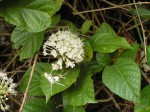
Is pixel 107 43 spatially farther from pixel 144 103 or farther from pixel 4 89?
pixel 4 89

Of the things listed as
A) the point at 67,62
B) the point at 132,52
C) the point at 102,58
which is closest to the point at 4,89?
the point at 67,62

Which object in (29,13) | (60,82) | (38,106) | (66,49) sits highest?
(29,13)

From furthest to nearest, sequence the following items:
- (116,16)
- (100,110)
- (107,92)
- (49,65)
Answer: (116,16)
(100,110)
(107,92)
(49,65)

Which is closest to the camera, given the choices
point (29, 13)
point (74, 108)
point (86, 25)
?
point (29, 13)

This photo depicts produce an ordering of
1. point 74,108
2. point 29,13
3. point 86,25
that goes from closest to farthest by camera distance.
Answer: point 29,13 < point 74,108 < point 86,25

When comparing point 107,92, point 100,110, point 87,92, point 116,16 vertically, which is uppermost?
point 116,16

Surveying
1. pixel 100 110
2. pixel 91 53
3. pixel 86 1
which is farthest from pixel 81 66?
pixel 86 1

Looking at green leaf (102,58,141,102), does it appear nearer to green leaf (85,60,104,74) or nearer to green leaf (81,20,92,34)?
green leaf (85,60,104,74)

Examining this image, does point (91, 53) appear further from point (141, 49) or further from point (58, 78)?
point (141, 49)

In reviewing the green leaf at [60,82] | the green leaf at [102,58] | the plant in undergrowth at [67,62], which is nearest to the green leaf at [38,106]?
the plant in undergrowth at [67,62]
